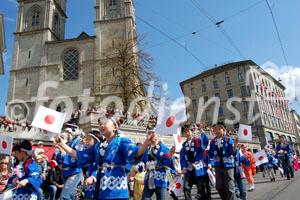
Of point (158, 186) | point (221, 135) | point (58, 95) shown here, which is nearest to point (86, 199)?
point (158, 186)

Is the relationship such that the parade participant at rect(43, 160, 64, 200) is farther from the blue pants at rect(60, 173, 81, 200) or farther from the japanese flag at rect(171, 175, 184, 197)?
the japanese flag at rect(171, 175, 184, 197)

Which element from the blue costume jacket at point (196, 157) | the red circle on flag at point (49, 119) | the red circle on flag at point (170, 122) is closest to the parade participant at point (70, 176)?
the red circle on flag at point (49, 119)

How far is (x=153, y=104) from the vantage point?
112 ft

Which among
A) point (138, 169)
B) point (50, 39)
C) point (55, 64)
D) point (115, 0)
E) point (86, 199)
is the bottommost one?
point (86, 199)

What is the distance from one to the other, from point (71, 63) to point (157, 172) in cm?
4270

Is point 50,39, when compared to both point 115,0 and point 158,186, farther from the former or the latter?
point 158,186

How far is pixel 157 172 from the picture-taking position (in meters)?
6.58

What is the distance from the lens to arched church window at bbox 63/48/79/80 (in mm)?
45719

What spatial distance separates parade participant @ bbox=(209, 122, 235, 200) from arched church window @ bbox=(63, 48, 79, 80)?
40.2 m

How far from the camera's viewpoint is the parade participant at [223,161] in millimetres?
6809

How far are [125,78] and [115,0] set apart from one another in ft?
65.2

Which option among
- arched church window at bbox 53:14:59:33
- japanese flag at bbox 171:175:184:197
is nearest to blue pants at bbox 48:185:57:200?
japanese flag at bbox 171:175:184:197

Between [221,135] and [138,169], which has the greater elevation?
[221,135]

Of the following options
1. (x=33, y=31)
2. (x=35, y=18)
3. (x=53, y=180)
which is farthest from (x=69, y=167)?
(x=35, y=18)
